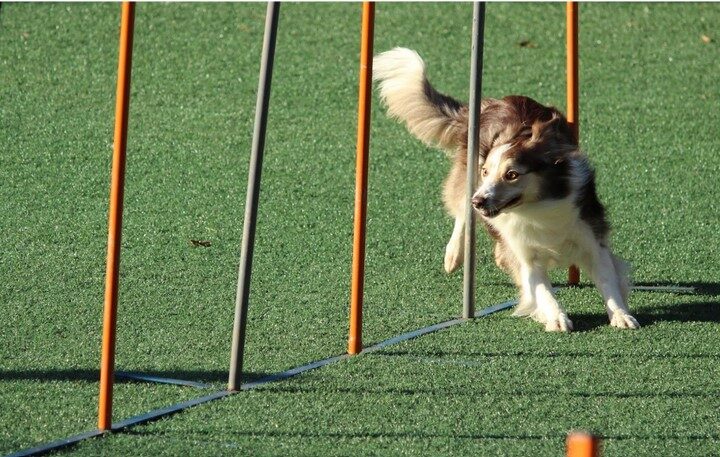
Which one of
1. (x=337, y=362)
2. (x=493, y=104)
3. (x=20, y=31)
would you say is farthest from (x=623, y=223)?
(x=20, y=31)

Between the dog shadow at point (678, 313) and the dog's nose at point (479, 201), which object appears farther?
the dog shadow at point (678, 313)

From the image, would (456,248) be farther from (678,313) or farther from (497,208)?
(678,313)

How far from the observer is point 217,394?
4.49m

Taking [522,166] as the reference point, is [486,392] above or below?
below

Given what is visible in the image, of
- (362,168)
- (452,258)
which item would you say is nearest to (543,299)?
(452,258)

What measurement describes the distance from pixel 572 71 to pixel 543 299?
1.24 meters

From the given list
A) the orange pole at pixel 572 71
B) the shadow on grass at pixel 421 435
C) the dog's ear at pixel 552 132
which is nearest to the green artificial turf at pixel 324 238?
the shadow on grass at pixel 421 435

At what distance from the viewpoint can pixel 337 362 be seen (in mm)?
4930

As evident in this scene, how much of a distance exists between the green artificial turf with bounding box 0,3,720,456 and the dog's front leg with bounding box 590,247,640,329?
0.09 metres

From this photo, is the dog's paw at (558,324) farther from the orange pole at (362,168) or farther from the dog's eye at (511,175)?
the orange pole at (362,168)

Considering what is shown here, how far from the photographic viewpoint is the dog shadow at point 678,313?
5586 millimetres

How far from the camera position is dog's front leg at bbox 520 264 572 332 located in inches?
214

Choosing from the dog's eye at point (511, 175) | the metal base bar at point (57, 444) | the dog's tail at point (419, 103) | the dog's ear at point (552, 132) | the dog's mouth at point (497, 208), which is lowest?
the metal base bar at point (57, 444)

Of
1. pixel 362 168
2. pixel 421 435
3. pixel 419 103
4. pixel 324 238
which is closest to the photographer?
pixel 421 435
